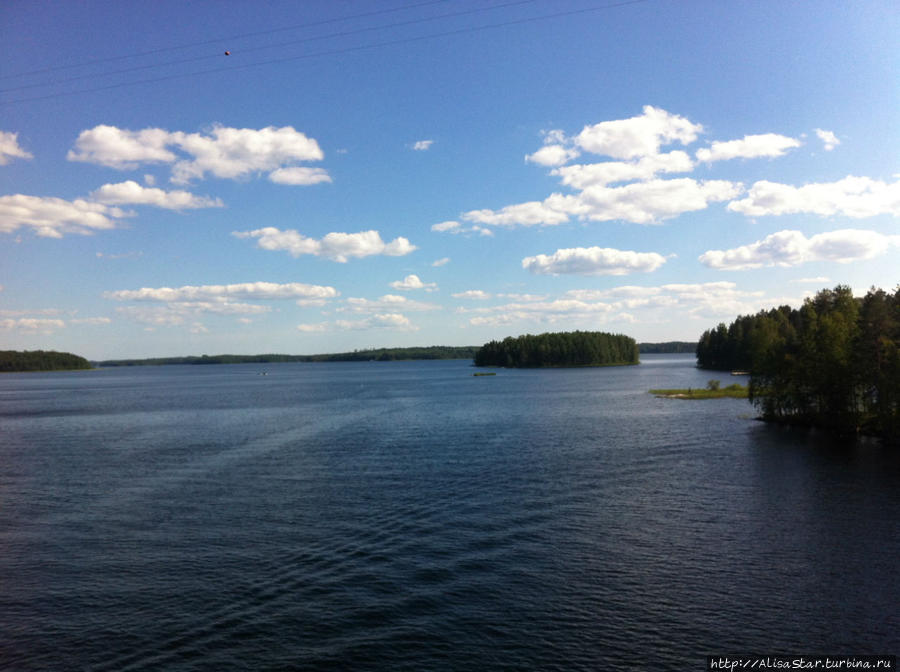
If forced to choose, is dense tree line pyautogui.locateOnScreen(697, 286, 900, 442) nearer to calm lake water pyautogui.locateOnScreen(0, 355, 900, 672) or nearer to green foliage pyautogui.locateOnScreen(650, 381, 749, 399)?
calm lake water pyautogui.locateOnScreen(0, 355, 900, 672)

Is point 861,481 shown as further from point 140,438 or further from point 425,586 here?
point 140,438

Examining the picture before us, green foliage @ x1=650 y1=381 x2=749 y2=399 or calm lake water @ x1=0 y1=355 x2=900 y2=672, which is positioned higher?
green foliage @ x1=650 y1=381 x2=749 y2=399

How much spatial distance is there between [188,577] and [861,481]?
157ft

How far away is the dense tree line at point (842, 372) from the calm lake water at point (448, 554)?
254 inches

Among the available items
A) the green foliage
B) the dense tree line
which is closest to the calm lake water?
the dense tree line

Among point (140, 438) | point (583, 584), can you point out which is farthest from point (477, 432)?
point (583, 584)

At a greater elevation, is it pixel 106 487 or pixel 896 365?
pixel 896 365

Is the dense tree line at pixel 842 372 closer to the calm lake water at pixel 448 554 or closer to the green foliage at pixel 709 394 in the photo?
the calm lake water at pixel 448 554

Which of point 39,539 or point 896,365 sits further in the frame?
point 896,365

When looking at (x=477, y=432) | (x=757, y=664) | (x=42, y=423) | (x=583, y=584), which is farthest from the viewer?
(x=42, y=423)

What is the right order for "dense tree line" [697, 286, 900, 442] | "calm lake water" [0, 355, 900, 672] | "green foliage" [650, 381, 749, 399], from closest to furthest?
"calm lake water" [0, 355, 900, 672], "dense tree line" [697, 286, 900, 442], "green foliage" [650, 381, 749, 399]

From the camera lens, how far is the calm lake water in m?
22.5

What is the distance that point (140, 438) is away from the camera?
243 feet

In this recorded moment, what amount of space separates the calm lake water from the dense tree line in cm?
646
